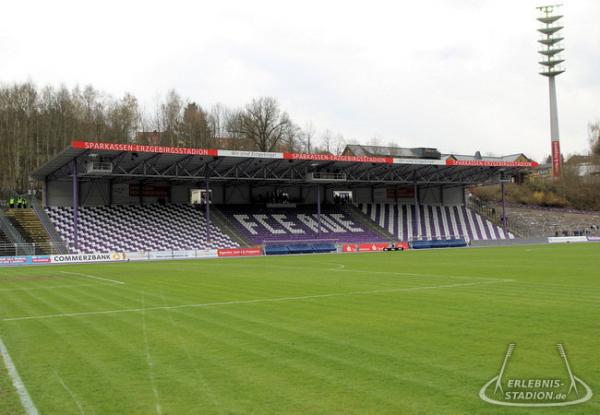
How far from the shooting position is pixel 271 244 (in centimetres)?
5478

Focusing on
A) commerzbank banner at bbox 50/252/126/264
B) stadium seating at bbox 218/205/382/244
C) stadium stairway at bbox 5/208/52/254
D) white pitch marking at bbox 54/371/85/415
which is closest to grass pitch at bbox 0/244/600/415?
white pitch marking at bbox 54/371/85/415

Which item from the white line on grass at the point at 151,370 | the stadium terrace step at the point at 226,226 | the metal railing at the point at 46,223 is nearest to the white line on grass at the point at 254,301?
the white line on grass at the point at 151,370

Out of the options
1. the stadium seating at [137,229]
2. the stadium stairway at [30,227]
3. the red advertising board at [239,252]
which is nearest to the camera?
the stadium stairway at [30,227]

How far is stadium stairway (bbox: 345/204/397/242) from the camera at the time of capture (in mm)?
62438

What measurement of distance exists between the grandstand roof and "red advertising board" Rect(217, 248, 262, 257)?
753 cm

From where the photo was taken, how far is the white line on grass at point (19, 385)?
20.6 ft

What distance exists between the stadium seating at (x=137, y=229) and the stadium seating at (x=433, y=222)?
21456 mm

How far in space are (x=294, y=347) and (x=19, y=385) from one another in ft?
13.6

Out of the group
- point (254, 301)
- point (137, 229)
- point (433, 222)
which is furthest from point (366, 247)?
point (254, 301)

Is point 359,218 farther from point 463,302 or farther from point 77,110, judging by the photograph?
point 463,302

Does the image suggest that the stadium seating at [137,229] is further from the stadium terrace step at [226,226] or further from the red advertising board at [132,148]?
the red advertising board at [132,148]

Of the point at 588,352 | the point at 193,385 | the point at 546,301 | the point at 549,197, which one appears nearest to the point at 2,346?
the point at 193,385

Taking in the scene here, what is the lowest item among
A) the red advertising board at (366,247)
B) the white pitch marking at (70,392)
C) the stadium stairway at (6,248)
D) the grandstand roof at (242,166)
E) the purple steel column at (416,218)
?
the red advertising board at (366,247)

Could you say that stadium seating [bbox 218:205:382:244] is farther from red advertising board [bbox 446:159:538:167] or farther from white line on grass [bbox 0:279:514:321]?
white line on grass [bbox 0:279:514:321]
